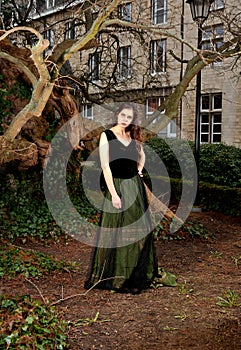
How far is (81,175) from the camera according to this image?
10516 mm

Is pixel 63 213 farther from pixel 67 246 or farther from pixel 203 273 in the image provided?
pixel 203 273

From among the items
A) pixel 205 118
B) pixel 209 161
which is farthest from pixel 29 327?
pixel 205 118

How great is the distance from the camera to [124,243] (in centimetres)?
535

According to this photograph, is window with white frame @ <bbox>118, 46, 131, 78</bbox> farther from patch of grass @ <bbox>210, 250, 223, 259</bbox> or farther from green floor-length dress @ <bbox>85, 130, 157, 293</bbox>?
green floor-length dress @ <bbox>85, 130, 157, 293</bbox>

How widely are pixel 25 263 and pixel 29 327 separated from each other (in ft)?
8.23

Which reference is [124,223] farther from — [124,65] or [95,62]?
[95,62]

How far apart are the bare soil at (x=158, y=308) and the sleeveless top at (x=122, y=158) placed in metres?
1.43

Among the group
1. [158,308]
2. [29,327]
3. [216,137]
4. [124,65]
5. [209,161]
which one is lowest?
[158,308]

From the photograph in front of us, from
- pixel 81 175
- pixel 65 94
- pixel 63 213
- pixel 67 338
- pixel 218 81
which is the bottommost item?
pixel 67 338

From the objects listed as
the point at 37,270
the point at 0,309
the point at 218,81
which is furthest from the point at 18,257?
the point at 218,81

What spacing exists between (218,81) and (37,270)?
1663cm

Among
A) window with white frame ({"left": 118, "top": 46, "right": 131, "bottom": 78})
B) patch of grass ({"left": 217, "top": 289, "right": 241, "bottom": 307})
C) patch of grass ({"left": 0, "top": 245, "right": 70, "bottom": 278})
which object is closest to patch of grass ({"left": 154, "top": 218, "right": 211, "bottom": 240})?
patch of grass ({"left": 0, "top": 245, "right": 70, "bottom": 278})

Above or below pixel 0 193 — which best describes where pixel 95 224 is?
below

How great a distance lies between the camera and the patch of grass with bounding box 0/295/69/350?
3.66 meters
